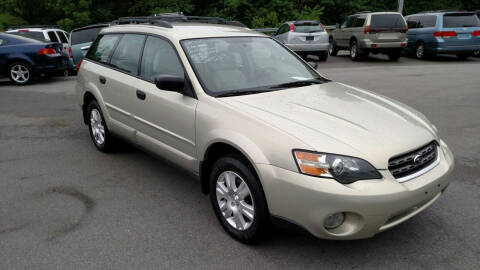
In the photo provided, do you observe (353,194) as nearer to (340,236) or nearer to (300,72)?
(340,236)

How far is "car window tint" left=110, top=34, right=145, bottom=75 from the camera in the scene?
4.63 meters

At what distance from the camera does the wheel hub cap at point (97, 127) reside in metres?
5.52

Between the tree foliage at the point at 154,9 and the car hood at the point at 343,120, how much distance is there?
2270cm

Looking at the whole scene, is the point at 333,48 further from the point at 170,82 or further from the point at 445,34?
the point at 170,82

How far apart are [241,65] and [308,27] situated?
1251 cm

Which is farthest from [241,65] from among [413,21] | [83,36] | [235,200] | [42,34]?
[413,21]

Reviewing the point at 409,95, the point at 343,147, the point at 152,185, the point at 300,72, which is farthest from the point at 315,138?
the point at 409,95

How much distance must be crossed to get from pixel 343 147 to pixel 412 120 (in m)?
1.00

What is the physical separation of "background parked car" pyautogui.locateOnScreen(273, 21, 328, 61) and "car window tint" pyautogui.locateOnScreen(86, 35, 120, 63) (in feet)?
34.8

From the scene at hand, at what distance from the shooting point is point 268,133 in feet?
9.82

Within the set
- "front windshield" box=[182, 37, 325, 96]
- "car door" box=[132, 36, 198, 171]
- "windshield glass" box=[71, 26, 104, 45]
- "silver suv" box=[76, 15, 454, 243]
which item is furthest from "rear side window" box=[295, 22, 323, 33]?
"car door" box=[132, 36, 198, 171]

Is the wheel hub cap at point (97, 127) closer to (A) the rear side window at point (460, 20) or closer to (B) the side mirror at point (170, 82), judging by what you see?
(B) the side mirror at point (170, 82)

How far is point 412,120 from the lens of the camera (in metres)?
3.48

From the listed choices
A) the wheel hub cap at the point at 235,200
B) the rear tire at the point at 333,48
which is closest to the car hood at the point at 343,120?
the wheel hub cap at the point at 235,200
